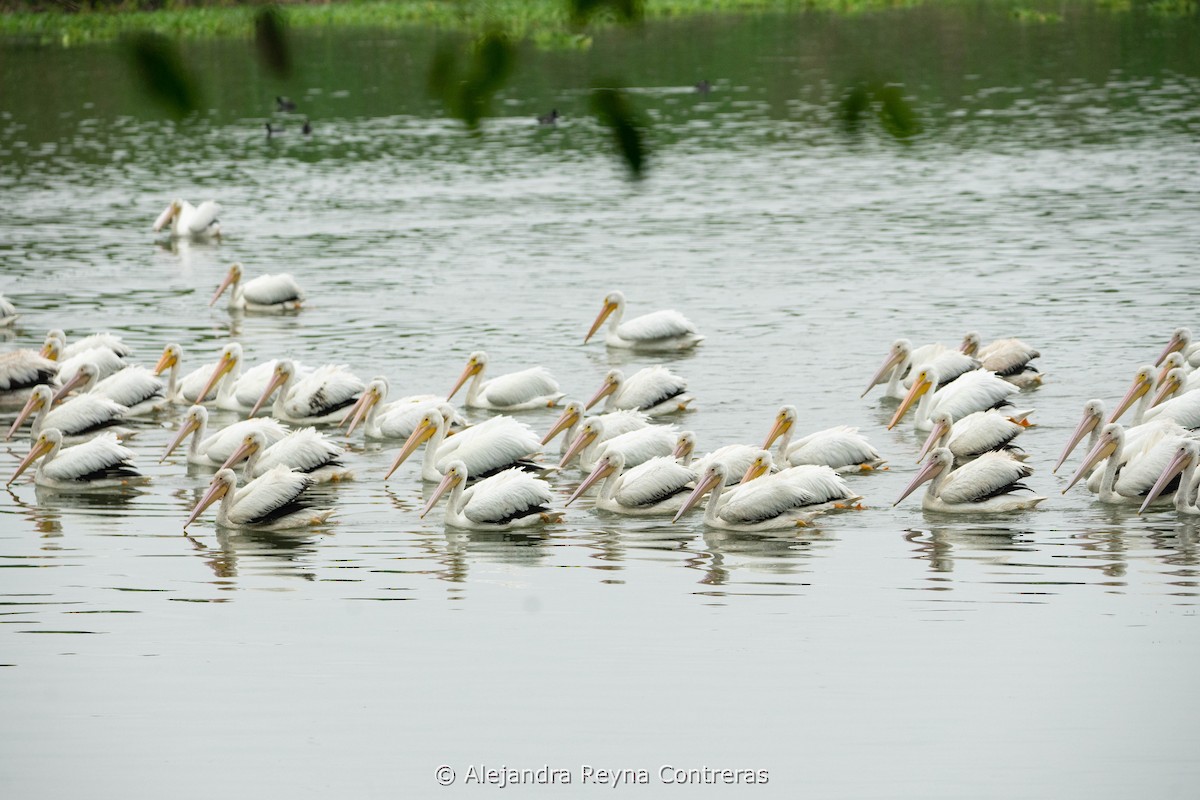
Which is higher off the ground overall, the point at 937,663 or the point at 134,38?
the point at 134,38

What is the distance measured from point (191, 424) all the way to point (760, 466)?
12.9ft

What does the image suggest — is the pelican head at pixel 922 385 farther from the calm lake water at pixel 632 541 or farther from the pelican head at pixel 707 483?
the pelican head at pixel 707 483

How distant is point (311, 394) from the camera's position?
12.6 metres

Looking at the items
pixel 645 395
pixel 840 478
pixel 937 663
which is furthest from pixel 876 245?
pixel 937 663

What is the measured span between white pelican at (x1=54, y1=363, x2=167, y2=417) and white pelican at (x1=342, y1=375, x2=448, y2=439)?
5.18 feet

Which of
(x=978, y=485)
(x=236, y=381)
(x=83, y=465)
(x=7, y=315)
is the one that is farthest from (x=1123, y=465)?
(x=7, y=315)

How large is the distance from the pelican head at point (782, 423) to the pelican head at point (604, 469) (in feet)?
3.41

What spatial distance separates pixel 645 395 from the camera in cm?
1266

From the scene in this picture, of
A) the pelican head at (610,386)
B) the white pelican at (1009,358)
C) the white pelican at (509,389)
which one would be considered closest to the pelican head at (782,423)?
the pelican head at (610,386)

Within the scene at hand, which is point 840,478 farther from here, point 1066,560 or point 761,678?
point 761,678

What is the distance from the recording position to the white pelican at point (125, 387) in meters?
12.8

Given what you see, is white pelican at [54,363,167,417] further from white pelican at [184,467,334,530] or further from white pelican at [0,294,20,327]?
white pelican at [0,294,20,327]

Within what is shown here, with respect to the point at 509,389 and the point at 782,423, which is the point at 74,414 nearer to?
the point at 509,389

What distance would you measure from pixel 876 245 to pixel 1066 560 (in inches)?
464
